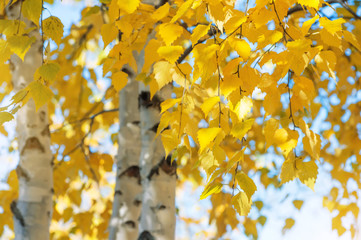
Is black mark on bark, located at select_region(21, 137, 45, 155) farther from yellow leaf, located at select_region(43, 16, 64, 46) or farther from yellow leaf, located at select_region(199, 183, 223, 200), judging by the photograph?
yellow leaf, located at select_region(199, 183, 223, 200)

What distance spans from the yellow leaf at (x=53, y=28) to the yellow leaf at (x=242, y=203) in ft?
2.17

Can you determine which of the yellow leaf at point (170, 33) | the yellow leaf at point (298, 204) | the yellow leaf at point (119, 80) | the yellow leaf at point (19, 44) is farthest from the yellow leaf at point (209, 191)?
the yellow leaf at point (298, 204)

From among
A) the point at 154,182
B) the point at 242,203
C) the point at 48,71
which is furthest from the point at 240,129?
the point at 154,182

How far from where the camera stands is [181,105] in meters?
1.04

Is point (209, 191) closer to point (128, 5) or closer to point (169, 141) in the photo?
point (169, 141)

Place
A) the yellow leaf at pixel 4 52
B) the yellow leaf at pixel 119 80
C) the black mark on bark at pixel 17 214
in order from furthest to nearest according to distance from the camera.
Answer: the black mark on bark at pixel 17 214, the yellow leaf at pixel 119 80, the yellow leaf at pixel 4 52

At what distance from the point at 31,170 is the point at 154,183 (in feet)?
2.05

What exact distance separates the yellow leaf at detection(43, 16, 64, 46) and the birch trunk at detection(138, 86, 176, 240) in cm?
62

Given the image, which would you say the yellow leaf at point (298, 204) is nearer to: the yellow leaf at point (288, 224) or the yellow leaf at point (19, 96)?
the yellow leaf at point (288, 224)

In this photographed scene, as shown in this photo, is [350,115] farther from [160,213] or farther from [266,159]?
[160,213]

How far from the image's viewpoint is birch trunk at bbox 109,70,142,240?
2019mm

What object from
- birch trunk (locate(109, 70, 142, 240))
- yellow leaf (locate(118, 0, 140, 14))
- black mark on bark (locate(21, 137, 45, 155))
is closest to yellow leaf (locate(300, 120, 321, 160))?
yellow leaf (locate(118, 0, 140, 14))

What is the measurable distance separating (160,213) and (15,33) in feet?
2.81

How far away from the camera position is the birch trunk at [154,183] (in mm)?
1574
